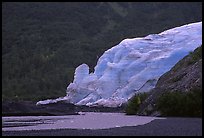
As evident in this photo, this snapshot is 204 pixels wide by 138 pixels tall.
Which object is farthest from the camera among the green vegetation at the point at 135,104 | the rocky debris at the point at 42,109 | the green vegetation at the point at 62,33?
the green vegetation at the point at 62,33

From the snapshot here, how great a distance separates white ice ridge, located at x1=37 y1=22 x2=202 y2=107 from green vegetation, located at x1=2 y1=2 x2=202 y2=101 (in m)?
21.9

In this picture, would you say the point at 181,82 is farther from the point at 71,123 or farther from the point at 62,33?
the point at 62,33

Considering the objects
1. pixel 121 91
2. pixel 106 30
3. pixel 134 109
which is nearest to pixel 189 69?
pixel 134 109

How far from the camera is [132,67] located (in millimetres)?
50469

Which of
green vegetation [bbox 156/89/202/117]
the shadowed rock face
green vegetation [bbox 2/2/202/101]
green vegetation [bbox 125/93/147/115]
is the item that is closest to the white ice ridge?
the shadowed rock face

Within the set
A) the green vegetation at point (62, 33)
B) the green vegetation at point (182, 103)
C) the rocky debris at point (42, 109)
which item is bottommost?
the rocky debris at point (42, 109)

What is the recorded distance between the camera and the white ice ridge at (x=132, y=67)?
157ft

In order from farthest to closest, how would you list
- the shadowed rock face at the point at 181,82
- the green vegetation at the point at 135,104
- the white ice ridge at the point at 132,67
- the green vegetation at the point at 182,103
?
the white ice ridge at the point at 132,67
the green vegetation at the point at 135,104
the shadowed rock face at the point at 181,82
the green vegetation at the point at 182,103

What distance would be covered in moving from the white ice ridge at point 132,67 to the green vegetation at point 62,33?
21.9 meters

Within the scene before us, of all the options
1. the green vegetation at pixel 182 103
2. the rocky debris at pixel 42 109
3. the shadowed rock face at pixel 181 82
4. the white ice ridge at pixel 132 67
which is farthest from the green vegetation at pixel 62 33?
the green vegetation at pixel 182 103

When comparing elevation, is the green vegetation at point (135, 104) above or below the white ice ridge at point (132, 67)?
below

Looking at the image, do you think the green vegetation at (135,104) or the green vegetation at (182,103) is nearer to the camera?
the green vegetation at (182,103)

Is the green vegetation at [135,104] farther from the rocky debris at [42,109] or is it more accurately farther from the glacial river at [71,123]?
the rocky debris at [42,109]

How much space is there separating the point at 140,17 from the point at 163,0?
13837 millimetres
